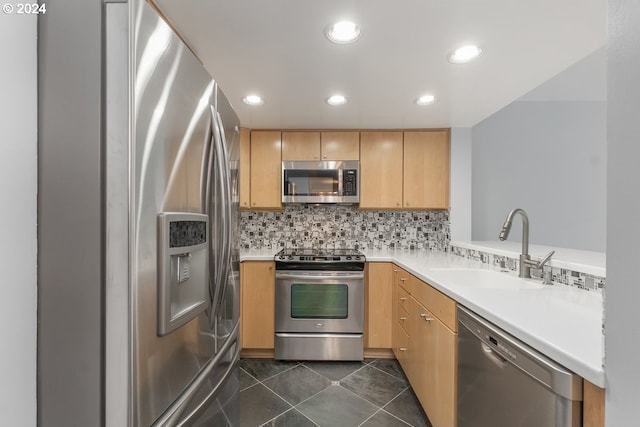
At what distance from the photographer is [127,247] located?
654 millimetres

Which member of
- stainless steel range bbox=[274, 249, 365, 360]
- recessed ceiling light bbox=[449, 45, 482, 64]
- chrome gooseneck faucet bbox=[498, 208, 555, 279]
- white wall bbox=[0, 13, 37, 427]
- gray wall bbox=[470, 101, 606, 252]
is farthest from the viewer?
gray wall bbox=[470, 101, 606, 252]

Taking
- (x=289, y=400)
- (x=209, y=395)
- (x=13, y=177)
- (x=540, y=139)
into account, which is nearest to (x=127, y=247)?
(x=13, y=177)

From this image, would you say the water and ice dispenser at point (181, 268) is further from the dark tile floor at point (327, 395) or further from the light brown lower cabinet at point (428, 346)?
the dark tile floor at point (327, 395)

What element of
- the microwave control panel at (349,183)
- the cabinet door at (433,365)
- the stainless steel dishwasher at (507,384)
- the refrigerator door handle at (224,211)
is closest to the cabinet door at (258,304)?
the microwave control panel at (349,183)

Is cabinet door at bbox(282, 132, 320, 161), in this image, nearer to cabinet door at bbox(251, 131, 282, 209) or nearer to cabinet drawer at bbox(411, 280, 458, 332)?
cabinet door at bbox(251, 131, 282, 209)

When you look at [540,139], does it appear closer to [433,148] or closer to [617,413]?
[433,148]

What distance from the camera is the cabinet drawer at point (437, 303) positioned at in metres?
1.41

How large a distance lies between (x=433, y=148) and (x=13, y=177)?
3.09 meters

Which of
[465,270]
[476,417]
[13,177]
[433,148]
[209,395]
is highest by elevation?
[433,148]

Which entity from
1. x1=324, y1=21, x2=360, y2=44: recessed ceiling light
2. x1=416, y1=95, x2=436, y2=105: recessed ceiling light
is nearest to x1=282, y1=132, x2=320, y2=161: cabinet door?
x1=416, y1=95, x2=436, y2=105: recessed ceiling light

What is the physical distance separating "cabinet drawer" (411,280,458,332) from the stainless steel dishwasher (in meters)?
0.07

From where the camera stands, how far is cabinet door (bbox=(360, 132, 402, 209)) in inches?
119

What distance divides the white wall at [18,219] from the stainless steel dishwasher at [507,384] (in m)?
1.31

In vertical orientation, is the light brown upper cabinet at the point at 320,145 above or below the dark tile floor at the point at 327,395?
above
